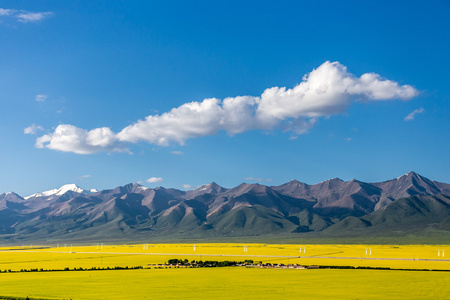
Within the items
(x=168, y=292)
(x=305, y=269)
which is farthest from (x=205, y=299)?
(x=305, y=269)

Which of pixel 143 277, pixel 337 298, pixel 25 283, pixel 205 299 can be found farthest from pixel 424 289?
pixel 25 283

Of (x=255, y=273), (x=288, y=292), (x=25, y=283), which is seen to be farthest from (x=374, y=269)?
(x=25, y=283)

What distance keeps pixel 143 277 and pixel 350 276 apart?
1319 inches

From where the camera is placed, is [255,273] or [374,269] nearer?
[255,273]

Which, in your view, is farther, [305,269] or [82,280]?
[305,269]

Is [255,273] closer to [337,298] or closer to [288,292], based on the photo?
[288,292]

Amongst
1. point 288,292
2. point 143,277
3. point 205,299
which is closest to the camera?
point 205,299

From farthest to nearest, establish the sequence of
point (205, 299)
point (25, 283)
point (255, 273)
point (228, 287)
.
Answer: point (255, 273), point (25, 283), point (228, 287), point (205, 299)

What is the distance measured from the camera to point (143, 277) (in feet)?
239

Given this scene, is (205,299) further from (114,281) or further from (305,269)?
(305,269)

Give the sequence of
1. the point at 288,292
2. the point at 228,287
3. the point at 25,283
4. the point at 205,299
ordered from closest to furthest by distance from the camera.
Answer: the point at 205,299 → the point at 288,292 → the point at 228,287 → the point at 25,283

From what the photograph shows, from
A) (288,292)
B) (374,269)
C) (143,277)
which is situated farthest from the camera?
(374,269)

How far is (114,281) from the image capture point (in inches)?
2657

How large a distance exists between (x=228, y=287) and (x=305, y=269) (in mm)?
31584
